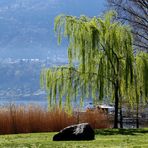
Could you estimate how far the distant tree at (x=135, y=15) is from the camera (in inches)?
1309

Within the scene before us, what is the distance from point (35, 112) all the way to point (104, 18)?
5.67m

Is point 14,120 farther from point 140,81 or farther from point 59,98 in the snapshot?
point 140,81

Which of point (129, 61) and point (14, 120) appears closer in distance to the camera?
point (14, 120)

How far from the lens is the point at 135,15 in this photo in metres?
33.6

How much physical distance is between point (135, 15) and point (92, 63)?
441 inches

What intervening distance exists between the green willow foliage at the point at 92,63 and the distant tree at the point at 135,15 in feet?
31.6

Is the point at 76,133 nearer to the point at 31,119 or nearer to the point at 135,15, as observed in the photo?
the point at 31,119

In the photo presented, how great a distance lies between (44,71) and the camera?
78.1 feet

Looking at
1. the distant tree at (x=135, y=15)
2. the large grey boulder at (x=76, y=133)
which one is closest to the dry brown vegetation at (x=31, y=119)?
the large grey boulder at (x=76, y=133)

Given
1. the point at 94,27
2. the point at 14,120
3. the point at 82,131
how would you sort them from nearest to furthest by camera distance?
the point at 82,131 → the point at 14,120 → the point at 94,27

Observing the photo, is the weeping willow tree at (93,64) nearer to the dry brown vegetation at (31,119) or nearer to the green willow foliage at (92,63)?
the green willow foliage at (92,63)

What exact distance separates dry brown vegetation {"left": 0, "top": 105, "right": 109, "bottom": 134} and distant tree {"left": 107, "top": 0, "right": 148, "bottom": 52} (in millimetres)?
11843

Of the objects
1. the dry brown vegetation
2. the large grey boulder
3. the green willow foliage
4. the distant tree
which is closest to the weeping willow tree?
the green willow foliage

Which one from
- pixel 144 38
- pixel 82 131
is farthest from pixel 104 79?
pixel 144 38
